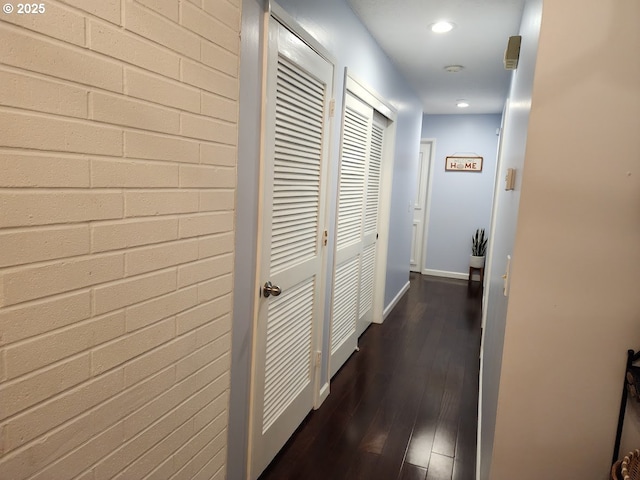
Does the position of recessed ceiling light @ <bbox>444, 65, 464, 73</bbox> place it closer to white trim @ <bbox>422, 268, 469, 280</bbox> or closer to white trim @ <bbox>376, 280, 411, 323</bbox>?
white trim @ <bbox>376, 280, 411, 323</bbox>

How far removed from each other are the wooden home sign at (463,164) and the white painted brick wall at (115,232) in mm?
5365

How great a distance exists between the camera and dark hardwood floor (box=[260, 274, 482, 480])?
81.0 inches

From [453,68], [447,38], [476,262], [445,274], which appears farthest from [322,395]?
[445,274]

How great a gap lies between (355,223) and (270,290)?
1574mm

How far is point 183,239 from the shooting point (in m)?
1.21

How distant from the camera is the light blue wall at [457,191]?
600cm

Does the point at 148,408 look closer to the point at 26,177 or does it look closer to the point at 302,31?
the point at 26,177

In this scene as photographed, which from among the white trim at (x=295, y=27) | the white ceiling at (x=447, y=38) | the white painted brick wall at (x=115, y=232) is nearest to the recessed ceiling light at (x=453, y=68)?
the white ceiling at (x=447, y=38)

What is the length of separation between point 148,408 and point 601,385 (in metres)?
1.30

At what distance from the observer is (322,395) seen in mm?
2605

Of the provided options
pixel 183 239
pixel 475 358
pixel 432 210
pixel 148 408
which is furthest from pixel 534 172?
pixel 432 210

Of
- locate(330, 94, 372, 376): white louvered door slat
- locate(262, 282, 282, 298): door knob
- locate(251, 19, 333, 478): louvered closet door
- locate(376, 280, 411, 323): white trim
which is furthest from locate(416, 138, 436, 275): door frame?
locate(262, 282, 282, 298): door knob

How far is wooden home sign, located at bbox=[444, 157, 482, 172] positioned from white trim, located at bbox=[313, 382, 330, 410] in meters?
4.50

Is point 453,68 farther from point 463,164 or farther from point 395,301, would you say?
point 463,164
